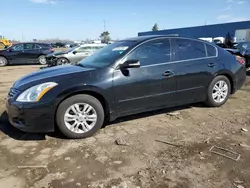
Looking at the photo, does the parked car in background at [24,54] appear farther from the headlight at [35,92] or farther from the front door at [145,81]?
the headlight at [35,92]

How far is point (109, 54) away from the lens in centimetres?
468

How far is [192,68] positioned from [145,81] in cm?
112

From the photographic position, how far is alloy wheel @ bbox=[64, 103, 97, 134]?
3948mm

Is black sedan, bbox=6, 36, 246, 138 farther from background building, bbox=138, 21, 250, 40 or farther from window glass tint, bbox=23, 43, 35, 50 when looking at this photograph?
background building, bbox=138, 21, 250, 40

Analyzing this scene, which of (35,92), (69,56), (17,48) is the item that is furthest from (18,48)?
(35,92)

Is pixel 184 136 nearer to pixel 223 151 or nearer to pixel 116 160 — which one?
pixel 223 151

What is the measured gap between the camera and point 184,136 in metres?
4.08

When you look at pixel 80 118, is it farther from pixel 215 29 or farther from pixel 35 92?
pixel 215 29

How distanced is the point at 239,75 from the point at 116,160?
3.79m

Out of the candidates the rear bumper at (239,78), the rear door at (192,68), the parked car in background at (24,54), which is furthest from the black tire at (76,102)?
the parked car in background at (24,54)

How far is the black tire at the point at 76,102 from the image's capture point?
12.7 feet

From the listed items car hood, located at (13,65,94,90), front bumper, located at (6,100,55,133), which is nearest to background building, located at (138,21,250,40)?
car hood, located at (13,65,94,90)

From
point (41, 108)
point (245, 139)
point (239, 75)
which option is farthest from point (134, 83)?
point (239, 75)

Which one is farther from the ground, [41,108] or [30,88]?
[30,88]
